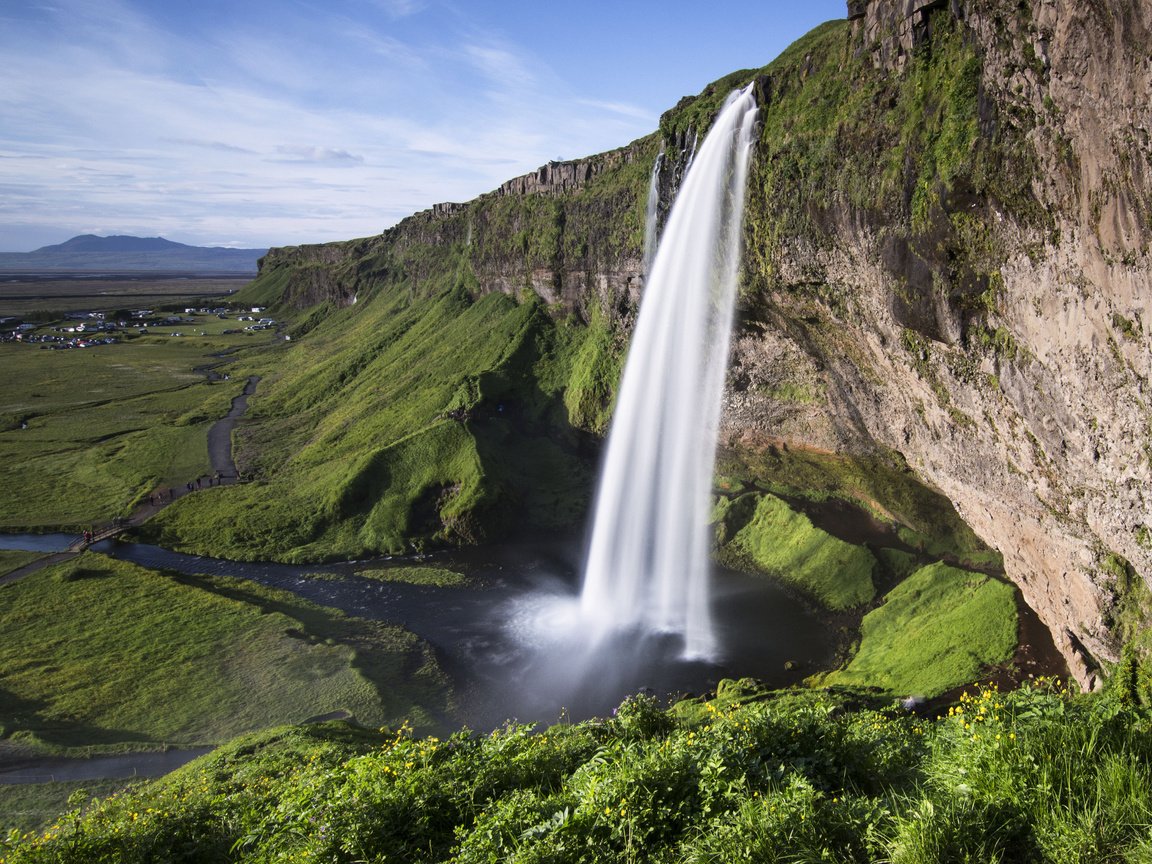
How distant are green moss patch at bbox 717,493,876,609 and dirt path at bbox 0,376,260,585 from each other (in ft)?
111

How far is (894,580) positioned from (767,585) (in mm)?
5492

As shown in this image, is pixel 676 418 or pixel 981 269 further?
pixel 676 418

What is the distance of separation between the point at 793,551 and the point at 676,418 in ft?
28.6

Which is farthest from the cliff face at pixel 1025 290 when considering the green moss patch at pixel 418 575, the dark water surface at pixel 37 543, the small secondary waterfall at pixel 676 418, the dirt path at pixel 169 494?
the dark water surface at pixel 37 543

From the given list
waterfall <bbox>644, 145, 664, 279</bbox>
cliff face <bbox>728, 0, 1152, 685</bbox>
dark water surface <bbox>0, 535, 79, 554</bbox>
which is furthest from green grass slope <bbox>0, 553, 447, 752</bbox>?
waterfall <bbox>644, 145, 664, 279</bbox>

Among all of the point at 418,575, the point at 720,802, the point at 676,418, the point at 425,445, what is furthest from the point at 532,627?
the point at 720,802

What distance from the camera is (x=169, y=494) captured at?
150ft

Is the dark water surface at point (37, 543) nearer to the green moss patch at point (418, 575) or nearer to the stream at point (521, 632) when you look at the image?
the stream at point (521, 632)

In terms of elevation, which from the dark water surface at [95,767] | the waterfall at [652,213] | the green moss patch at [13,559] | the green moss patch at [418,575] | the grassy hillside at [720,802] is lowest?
the dark water surface at [95,767]

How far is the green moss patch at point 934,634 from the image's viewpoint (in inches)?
885

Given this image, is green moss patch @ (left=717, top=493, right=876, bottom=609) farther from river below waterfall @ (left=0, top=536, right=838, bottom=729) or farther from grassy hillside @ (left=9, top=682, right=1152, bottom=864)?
grassy hillside @ (left=9, top=682, right=1152, bottom=864)

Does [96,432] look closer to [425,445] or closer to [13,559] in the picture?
[13,559]

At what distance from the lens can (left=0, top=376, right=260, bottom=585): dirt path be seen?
36.0m

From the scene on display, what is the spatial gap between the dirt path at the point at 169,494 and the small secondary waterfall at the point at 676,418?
27269mm
